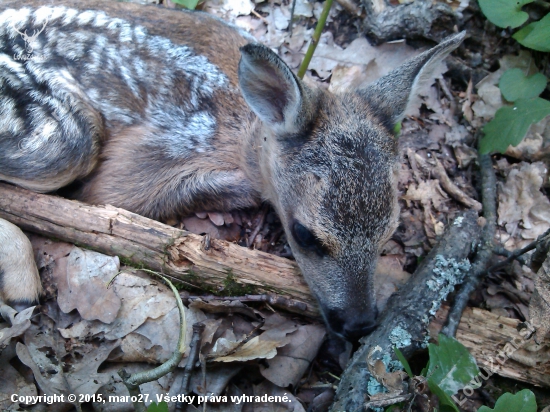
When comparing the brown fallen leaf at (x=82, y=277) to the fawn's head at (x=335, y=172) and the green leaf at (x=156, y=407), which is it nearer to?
the green leaf at (x=156, y=407)

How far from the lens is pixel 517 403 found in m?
2.55

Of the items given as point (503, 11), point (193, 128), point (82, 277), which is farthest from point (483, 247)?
point (82, 277)

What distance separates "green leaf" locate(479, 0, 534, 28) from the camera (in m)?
4.09

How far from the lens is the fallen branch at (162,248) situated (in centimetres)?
347

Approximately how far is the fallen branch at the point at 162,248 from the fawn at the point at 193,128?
18cm

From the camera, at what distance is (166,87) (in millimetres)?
4242

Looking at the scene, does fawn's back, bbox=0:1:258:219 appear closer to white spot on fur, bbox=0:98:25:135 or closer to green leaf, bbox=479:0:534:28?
white spot on fur, bbox=0:98:25:135

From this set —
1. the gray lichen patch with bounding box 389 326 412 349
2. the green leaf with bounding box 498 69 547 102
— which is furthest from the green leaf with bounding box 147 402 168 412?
the green leaf with bounding box 498 69 547 102

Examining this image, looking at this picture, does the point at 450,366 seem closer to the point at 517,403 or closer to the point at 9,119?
the point at 517,403

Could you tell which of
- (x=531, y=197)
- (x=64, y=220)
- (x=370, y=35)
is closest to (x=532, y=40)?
(x=531, y=197)

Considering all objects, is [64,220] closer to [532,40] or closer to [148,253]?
[148,253]

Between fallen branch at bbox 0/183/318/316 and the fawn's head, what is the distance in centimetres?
21

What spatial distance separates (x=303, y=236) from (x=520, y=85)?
266cm

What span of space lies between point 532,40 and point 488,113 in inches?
40.4
